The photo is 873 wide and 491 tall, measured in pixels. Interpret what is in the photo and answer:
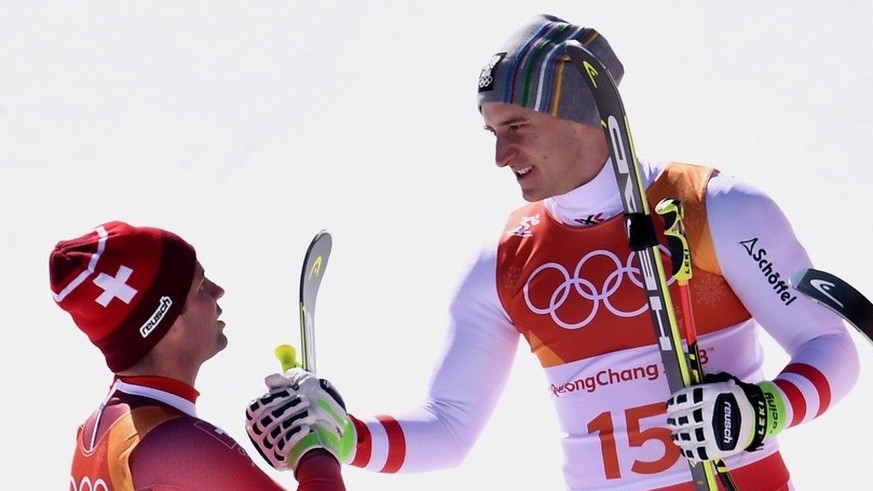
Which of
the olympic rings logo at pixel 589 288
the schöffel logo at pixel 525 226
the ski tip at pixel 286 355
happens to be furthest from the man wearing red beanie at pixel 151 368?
the schöffel logo at pixel 525 226

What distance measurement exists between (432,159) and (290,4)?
1.61 metres

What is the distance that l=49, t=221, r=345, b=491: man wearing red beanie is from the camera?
309cm

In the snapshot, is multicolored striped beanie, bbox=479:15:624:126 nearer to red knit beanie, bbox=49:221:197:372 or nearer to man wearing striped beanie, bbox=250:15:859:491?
man wearing striped beanie, bbox=250:15:859:491

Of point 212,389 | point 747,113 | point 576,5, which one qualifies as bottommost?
point 212,389

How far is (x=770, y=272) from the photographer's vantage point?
12.0ft

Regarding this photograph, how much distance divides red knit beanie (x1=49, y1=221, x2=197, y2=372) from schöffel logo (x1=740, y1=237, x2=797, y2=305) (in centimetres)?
136

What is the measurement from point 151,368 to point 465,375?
1.03m

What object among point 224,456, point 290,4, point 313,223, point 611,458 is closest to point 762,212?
point 611,458

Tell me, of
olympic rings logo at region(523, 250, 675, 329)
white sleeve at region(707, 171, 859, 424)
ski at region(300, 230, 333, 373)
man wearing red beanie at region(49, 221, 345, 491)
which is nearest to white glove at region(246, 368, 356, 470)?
man wearing red beanie at region(49, 221, 345, 491)

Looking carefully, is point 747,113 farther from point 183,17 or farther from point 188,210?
point 183,17

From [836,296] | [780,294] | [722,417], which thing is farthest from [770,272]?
[722,417]

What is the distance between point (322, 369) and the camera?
570cm

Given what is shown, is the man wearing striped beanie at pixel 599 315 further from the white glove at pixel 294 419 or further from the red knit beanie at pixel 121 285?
the red knit beanie at pixel 121 285

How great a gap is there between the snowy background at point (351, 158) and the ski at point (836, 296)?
1795 millimetres
